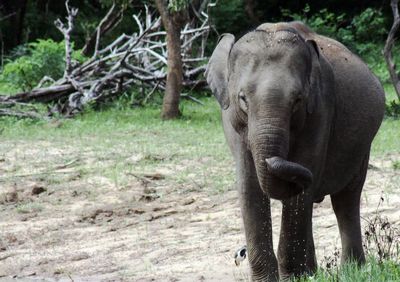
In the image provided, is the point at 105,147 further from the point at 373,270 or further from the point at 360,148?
the point at 373,270

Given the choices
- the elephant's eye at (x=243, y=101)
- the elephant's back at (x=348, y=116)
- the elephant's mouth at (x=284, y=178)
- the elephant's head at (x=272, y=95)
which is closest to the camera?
the elephant's mouth at (x=284, y=178)

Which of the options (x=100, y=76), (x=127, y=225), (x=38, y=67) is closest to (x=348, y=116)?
(x=127, y=225)

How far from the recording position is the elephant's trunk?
5.54 m

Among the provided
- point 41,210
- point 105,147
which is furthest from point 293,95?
point 105,147

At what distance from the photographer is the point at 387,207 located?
30.7ft

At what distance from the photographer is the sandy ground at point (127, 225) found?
876 cm

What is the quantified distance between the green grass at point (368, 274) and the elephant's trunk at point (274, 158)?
23.4 inches

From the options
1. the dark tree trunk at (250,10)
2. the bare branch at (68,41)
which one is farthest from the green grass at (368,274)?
the dark tree trunk at (250,10)

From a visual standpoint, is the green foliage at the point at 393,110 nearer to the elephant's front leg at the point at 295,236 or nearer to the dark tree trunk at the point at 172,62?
the dark tree trunk at the point at 172,62

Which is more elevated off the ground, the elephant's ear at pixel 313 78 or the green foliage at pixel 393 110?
the elephant's ear at pixel 313 78

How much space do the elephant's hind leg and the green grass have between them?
4.35 feet

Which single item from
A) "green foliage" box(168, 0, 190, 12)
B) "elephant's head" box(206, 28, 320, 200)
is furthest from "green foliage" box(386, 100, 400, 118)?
"elephant's head" box(206, 28, 320, 200)

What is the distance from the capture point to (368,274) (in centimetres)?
590

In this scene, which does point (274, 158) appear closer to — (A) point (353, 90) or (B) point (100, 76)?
(A) point (353, 90)
